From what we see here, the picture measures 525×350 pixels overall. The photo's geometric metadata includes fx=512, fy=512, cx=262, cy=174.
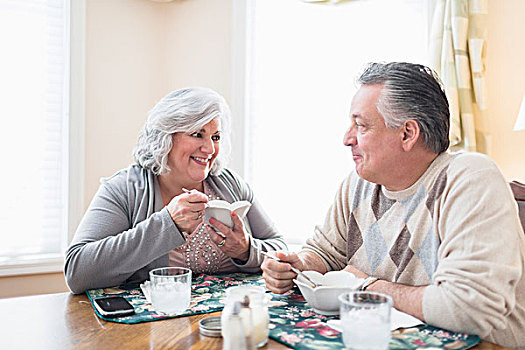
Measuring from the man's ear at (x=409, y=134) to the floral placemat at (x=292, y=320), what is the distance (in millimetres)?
544

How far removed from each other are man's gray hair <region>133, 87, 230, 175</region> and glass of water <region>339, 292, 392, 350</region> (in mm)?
1159

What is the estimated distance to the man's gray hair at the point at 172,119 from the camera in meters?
2.03

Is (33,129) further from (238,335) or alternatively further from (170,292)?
(238,335)

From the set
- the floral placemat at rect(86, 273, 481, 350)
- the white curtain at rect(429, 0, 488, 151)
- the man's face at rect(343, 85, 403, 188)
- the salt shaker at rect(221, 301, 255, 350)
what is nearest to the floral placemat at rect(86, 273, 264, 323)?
the floral placemat at rect(86, 273, 481, 350)

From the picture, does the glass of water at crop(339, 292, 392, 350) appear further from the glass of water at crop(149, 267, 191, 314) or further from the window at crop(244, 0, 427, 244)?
the window at crop(244, 0, 427, 244)

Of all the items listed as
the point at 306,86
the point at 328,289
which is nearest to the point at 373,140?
the point at 328,289

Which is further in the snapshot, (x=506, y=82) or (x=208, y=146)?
(x=506, y=82)

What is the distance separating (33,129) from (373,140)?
246 centimetres

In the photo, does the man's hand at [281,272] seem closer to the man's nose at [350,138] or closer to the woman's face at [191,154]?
the man's nose at [350,138]

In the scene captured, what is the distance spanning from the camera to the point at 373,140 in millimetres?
1563

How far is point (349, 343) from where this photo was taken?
107 centimetres

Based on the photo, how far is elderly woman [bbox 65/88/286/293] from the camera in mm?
1687

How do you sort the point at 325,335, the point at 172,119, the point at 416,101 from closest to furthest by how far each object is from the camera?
the point at 325,335, the point at 416,101, the point at 172,119

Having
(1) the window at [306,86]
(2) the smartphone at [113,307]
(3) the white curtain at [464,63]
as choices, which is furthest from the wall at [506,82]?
(2) the smartphone at [113,307]
